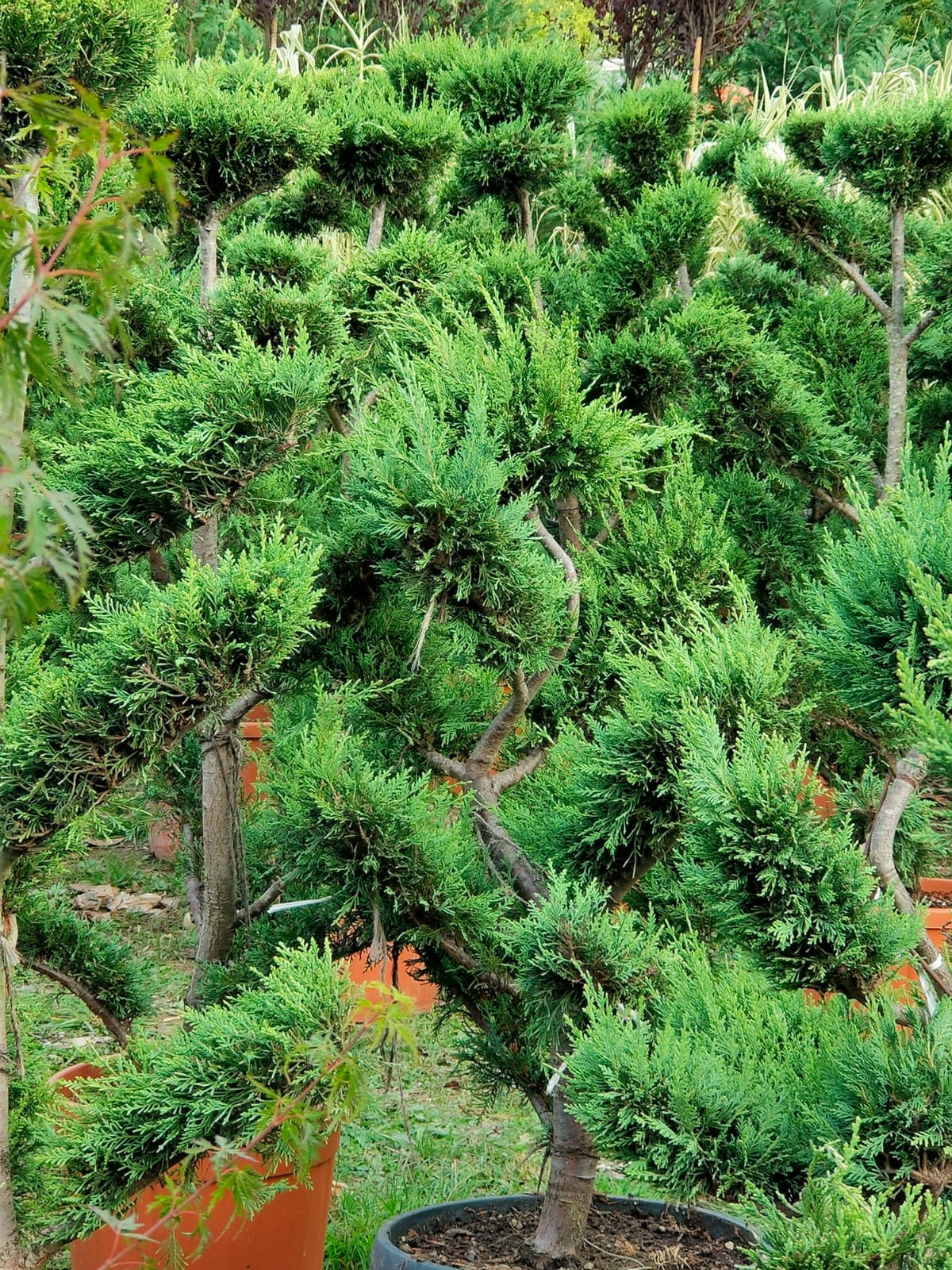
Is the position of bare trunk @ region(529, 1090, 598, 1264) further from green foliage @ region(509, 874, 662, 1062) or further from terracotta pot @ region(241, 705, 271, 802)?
terracotta pot @ region(241, 705, 271, 802)

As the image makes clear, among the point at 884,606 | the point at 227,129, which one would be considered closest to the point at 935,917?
the point at 884,606

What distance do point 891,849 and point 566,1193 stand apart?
2.95 ft

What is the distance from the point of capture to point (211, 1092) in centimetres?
211

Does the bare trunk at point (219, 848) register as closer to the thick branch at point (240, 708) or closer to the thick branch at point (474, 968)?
the thick branch at point (240, 708)

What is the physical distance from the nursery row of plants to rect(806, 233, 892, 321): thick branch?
3cm

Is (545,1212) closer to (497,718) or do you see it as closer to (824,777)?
(497,718)

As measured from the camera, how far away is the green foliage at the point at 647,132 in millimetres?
3477

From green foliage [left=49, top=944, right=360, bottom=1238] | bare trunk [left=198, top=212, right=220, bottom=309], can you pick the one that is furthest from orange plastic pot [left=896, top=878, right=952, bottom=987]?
bare trunk [left=198, top=212, right=220, bottom=309]

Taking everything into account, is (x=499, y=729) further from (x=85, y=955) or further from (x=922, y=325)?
(x=922, y=325)

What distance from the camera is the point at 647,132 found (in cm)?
348

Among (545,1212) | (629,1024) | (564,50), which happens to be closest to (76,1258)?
(545,1212)

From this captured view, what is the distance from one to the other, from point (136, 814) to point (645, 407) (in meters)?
2.47

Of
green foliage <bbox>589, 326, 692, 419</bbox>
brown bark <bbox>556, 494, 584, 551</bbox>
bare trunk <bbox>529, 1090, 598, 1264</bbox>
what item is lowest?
bare trunk <bbox>529, 1090, 598, 1264</bbox>

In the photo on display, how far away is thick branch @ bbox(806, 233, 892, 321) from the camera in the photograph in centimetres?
351
